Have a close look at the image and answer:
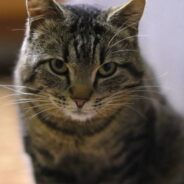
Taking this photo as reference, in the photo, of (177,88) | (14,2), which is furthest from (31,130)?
(14,2)

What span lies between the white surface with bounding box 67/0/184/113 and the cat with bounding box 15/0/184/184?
1.4 inches

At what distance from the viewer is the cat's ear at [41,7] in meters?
1.19

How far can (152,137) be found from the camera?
131 centimetres

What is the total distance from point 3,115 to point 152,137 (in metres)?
0.92

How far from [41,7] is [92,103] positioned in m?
0.25

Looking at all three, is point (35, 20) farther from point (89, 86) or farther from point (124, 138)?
point (124, 138)

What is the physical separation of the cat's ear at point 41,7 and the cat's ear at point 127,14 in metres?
0.13

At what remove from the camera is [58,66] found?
1205 mm

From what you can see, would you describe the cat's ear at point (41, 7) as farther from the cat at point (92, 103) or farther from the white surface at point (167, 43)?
the white surface at point (167, 43)

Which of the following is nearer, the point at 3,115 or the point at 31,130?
the point at 31,130

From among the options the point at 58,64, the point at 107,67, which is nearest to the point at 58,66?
the point at 58,64

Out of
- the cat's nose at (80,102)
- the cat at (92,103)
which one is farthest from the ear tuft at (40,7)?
the cat's nose at (80,102)

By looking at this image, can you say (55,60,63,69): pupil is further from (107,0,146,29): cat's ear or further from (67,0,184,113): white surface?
(67,0,184,113): white surface

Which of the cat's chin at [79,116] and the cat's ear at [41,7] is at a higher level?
the cat's ear at [41,7]
